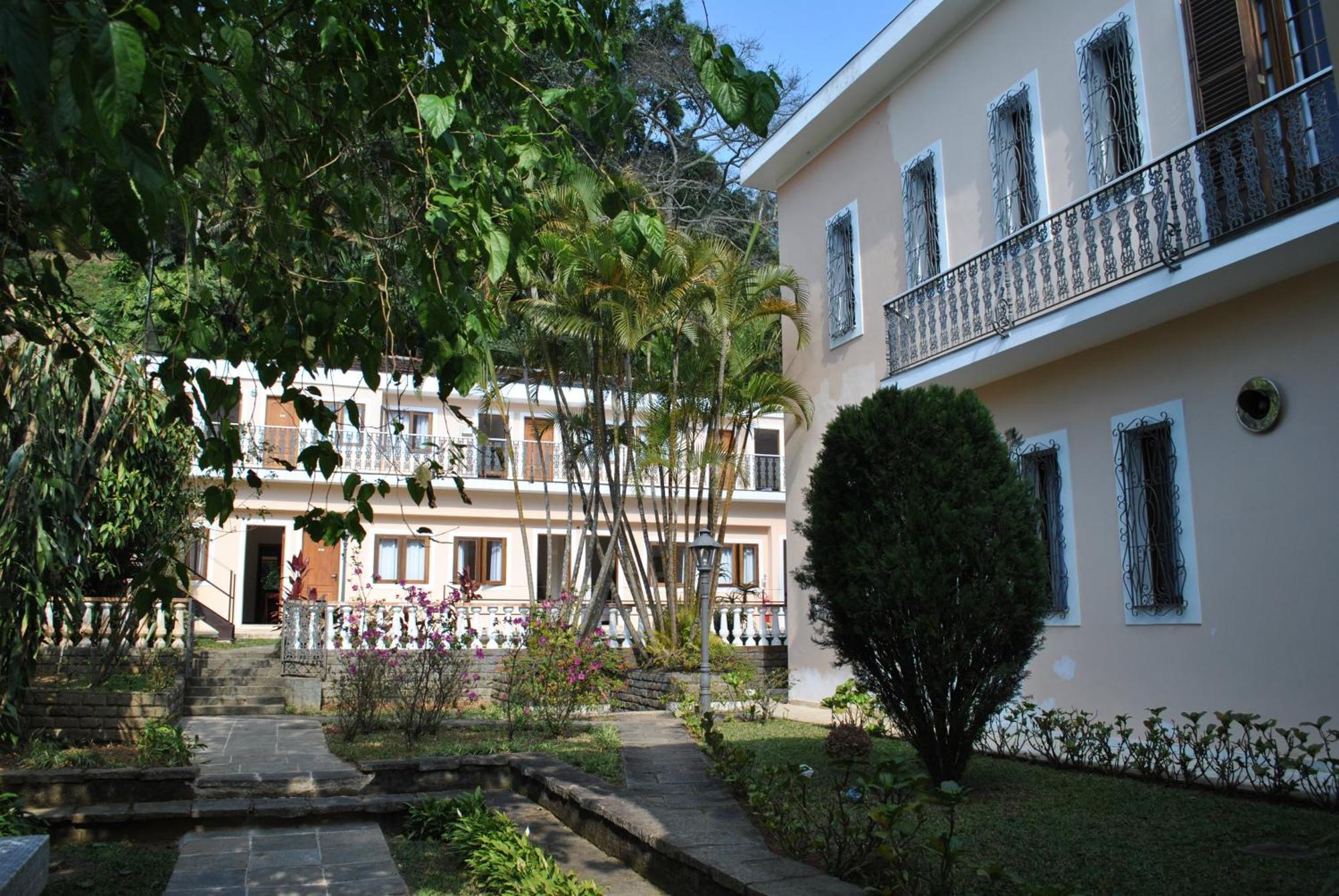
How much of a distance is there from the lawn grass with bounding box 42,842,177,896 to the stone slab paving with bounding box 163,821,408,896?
0.52 ft

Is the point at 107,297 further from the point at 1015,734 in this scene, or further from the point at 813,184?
the point at 1015,734

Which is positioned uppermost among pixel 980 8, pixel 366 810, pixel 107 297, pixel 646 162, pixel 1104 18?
pixel 646 162

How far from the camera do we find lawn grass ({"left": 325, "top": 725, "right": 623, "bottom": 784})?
29.6ft

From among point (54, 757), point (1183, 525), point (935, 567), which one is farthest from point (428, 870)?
point (1183, 525)

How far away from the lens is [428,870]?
22.0 feet

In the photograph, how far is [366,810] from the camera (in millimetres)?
8234

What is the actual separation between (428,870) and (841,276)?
370 inches

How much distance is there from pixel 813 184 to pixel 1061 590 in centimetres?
691

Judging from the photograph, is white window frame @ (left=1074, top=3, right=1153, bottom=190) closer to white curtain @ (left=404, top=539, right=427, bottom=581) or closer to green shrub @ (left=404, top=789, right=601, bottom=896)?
green shrub @ (left=404, top=789, right=601, bottom=896)

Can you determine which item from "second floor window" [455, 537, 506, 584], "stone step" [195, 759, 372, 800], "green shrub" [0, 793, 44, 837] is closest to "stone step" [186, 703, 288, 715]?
"stone step" [195, 759, 372, 800]

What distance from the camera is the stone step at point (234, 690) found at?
48.6ft

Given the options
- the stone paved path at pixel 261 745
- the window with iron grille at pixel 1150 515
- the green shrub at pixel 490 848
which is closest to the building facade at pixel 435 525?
the stone paved path at pixel 261 745

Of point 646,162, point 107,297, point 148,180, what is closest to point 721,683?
point 148,180

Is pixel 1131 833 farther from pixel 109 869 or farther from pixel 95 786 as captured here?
pixel 95 786
